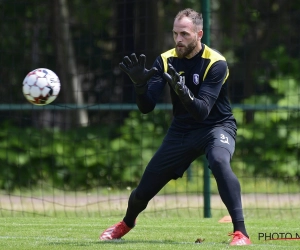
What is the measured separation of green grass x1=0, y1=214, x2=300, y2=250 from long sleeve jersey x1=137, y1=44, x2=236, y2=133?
3.62 feet

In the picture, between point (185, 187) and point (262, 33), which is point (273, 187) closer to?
point (185, 187)

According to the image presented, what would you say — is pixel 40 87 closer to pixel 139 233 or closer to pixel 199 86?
pixel 199 86

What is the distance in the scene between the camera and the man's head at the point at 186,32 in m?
7.35

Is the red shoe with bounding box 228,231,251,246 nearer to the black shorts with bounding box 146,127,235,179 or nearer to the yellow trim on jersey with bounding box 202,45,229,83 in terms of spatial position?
the black shorts with bounding box 146,127,235,179

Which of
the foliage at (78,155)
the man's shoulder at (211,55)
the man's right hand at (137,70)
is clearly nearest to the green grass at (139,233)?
the man's right hand at (137,70)

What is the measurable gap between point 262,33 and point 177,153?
697cm

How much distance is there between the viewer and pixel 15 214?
11.7 m

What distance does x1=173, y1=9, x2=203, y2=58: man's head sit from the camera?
7.35m

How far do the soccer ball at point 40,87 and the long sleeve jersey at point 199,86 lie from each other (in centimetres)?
111

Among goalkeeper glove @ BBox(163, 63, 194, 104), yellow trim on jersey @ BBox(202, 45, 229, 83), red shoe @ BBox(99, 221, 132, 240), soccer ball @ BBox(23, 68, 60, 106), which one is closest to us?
goalkeeper glove @ BBox(163, 63, 194, 104)

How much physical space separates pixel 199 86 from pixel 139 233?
174 centimetres

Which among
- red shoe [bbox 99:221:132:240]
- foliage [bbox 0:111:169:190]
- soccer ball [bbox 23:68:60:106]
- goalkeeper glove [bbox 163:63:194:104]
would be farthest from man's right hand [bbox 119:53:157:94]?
foliage [bbox 0:111:169:190]

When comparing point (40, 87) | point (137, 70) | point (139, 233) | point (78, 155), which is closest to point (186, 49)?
point (137, 70)

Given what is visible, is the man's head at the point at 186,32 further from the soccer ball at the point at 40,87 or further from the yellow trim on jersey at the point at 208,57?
the soccer ball at the point at 40,87
